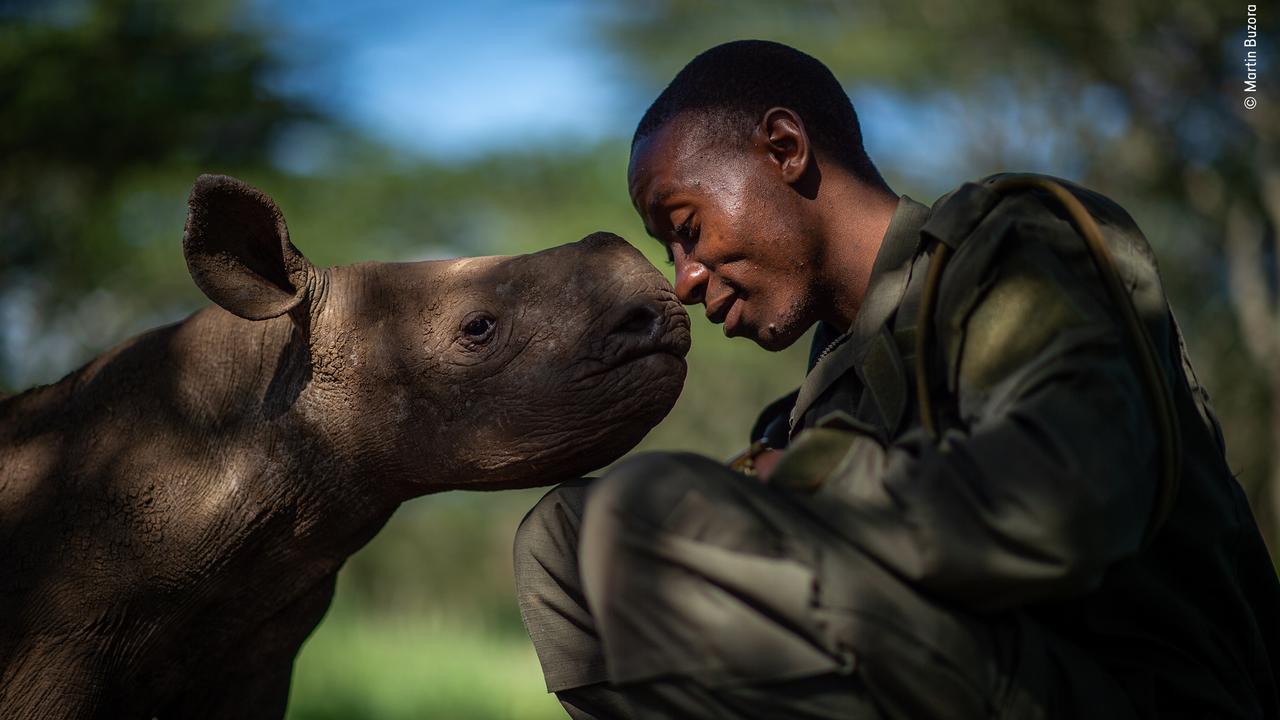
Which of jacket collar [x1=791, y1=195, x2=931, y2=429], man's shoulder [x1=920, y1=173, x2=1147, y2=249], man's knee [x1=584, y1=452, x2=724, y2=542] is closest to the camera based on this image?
man's knee [x1=584, y1=452, x2=724, y2=542]

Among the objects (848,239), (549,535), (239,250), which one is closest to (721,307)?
(848,239)

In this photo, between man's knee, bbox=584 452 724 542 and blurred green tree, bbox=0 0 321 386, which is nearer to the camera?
man's knee, bbox=584 452 724 542

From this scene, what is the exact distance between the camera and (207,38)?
16.6 m

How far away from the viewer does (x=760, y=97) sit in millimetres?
3283

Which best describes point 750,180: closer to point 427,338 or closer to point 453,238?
point 427,338

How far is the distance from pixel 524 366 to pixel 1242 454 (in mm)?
16706

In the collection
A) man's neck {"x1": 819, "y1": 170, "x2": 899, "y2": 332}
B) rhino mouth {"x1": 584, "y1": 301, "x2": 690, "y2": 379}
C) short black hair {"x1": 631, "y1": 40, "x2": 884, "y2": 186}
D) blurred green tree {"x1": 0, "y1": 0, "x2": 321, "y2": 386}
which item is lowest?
blurred green tree {"x1": 0, "y1": 0, "x2": 321, "y2": 386}

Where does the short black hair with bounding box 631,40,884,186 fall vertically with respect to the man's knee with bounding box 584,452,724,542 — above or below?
above

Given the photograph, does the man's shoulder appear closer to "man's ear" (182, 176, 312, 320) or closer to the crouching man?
the crouching man

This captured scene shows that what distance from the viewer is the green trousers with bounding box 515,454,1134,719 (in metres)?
2.21

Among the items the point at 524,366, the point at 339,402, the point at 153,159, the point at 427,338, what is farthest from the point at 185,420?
the point at 153,159

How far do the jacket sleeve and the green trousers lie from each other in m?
0.08

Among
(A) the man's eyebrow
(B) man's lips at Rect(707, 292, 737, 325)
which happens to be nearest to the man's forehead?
(A) the man's eyebrow

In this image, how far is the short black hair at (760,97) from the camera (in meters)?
3.27
